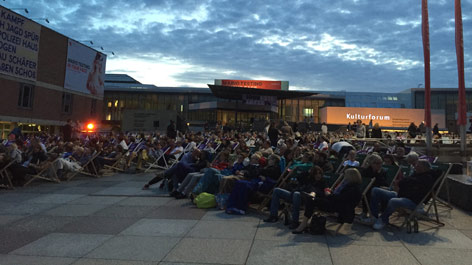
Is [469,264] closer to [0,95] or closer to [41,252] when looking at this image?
[41,252]

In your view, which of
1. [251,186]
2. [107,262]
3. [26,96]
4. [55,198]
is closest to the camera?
[107,262]

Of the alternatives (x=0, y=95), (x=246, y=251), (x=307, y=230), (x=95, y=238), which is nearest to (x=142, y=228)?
(x=95, y=238)

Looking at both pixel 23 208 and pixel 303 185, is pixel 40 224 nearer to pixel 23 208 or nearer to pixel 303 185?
pixel 23 208

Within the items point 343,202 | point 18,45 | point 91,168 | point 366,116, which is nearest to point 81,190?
point 91,168

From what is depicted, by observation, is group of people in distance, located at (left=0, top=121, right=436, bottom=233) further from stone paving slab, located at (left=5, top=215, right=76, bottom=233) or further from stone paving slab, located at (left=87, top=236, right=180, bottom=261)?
stone paving slab, located at (left=5, top=215, right=76, bottom=233)

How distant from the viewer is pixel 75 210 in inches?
264

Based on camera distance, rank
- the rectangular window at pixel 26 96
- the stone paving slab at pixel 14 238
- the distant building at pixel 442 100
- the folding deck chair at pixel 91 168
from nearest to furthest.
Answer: the stone paving slab at pixel 14 238
the folding deck chair at pixel 91 168
the rectangular window at pixel 26 96
the distant building at pixel 442 100

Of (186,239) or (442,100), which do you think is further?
(442,100)

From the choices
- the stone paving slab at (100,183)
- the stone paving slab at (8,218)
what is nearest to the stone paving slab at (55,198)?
the stone paving slab at (8,218)

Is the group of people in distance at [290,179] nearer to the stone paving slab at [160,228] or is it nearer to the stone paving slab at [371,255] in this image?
the stone paving slab at [371,255]

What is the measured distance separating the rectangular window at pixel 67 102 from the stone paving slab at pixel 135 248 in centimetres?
3408

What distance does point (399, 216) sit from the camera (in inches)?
236

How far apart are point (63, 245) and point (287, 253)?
10.6 ft

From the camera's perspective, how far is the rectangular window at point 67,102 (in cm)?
3422
